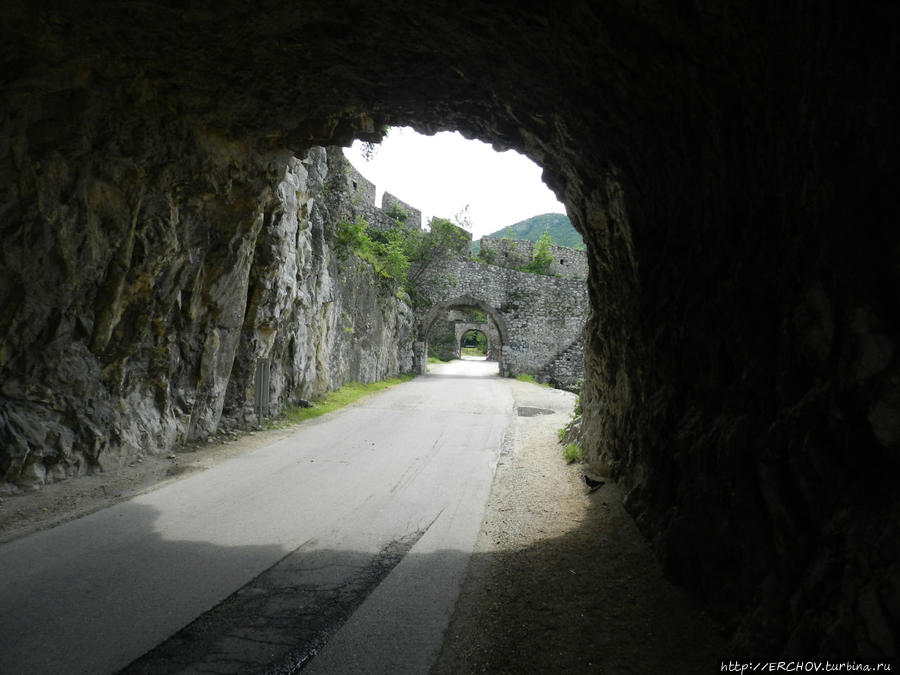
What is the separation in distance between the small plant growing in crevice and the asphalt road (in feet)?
4.84

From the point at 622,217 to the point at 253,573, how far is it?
495 cm

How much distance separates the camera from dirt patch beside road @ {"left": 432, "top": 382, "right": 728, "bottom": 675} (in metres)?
3.50

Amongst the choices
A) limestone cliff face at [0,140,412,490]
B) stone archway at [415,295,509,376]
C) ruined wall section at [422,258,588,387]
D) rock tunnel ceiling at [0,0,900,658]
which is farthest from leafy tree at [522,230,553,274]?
rock tunnel ceiling at [0,0,900,658]

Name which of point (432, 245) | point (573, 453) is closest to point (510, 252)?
point (432, 245)

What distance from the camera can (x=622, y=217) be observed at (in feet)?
19.4

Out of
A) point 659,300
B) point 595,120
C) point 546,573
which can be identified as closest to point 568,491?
point 546,573

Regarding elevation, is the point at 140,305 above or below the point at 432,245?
below

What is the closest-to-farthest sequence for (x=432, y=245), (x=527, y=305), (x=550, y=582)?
(x=550, y=582), (x=432, y=245), (x=527, y=305)

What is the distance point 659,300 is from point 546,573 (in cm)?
271

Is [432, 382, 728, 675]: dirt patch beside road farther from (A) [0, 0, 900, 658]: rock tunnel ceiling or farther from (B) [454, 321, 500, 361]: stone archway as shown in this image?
(B) [454, 321, 500, 361]: stone archway

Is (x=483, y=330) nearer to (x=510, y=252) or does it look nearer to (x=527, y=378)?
(x=510, y=252)

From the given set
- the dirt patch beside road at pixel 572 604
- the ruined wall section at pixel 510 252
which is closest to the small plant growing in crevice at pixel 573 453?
the dirt patch beside road at pixel 572 604

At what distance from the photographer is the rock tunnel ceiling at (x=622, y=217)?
8.75 feet

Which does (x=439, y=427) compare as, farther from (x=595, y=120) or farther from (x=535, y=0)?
(x=535, y=0)
